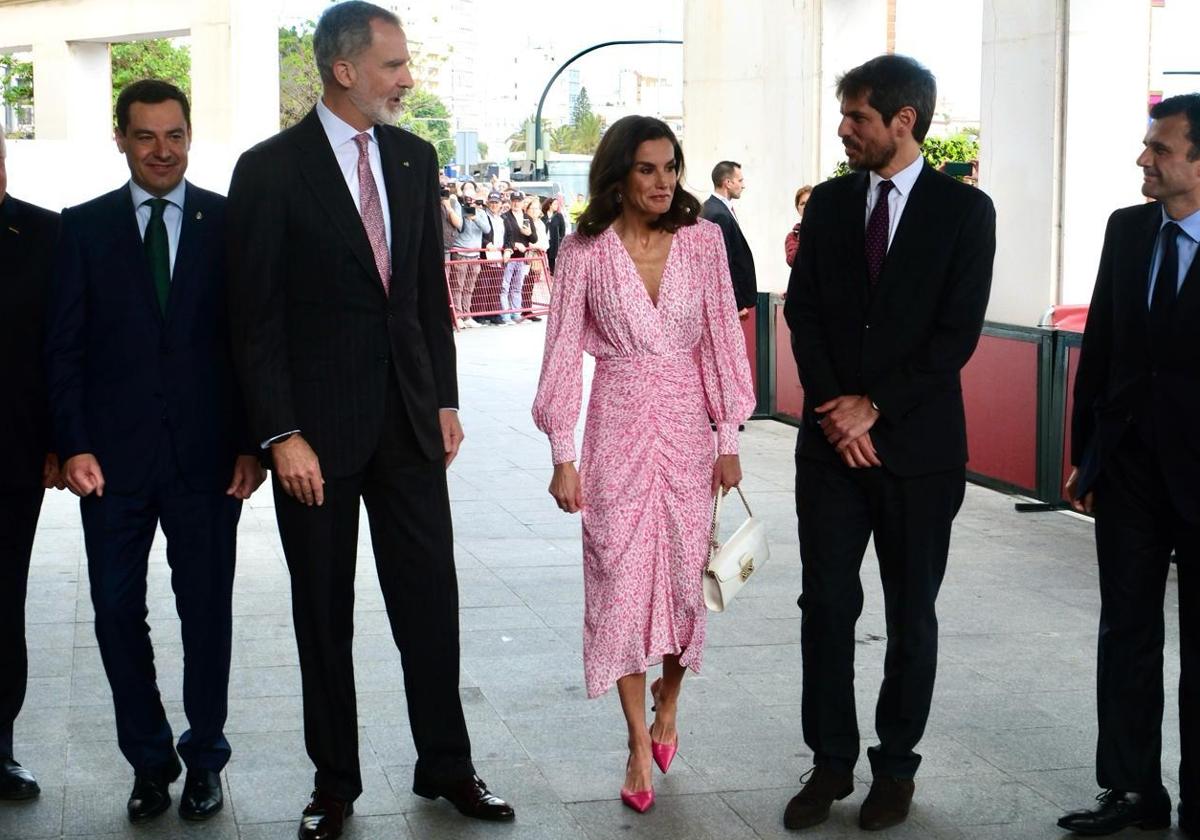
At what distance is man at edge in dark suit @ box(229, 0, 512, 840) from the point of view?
4484 millimetres

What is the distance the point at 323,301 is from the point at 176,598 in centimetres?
97

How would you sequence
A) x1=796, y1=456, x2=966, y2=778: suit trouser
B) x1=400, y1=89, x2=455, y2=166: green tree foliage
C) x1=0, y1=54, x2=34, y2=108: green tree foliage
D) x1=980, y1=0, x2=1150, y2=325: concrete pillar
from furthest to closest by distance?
x1=400, y1=89, x2=455, y2=166: green tree foliage → x1=0, y1=54, x2=34, y2=108: green tree foliage → x1=980, y1=0, x2=1150, y2=325: concrete pillar → x1=796, y1=456, x2=966, y2=778: suit trouser

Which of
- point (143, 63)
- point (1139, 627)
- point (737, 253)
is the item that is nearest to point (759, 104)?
point (737, 253)

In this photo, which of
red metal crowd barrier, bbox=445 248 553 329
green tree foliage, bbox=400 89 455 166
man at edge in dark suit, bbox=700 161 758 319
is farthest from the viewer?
green tree foliage, bbox=400 89 455 166

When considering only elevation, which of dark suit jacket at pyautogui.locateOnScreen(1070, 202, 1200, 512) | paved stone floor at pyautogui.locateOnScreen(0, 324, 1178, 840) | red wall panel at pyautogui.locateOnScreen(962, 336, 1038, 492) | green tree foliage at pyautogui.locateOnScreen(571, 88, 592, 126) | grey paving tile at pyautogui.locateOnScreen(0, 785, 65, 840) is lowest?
paved stone floor at pyautogui.locateOnScreen(0, 324, 1178, 840)

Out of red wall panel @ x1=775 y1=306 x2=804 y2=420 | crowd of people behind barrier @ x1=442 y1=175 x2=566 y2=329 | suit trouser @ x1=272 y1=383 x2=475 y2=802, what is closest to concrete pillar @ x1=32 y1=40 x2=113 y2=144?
crowd of people behind barrier @ x1=442 y1=175 x2=566 y2=329

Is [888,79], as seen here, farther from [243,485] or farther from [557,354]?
[243,485]

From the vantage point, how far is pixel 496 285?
2541cm

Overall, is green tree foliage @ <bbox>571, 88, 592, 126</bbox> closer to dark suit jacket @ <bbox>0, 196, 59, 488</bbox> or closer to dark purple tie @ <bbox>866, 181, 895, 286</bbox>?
dark suit jacket @ <bbox>0, 196, 59, 488</bbox>

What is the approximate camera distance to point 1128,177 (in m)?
10.9

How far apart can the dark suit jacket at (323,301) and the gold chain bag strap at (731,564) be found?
89cm

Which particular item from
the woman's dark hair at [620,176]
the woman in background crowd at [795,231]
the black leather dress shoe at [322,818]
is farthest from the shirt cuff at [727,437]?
the woman in background crowd at [795,231]

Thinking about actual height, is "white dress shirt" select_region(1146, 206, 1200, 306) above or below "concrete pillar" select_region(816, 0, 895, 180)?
below

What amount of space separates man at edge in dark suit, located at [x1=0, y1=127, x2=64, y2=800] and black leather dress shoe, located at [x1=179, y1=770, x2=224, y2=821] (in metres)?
0.49
